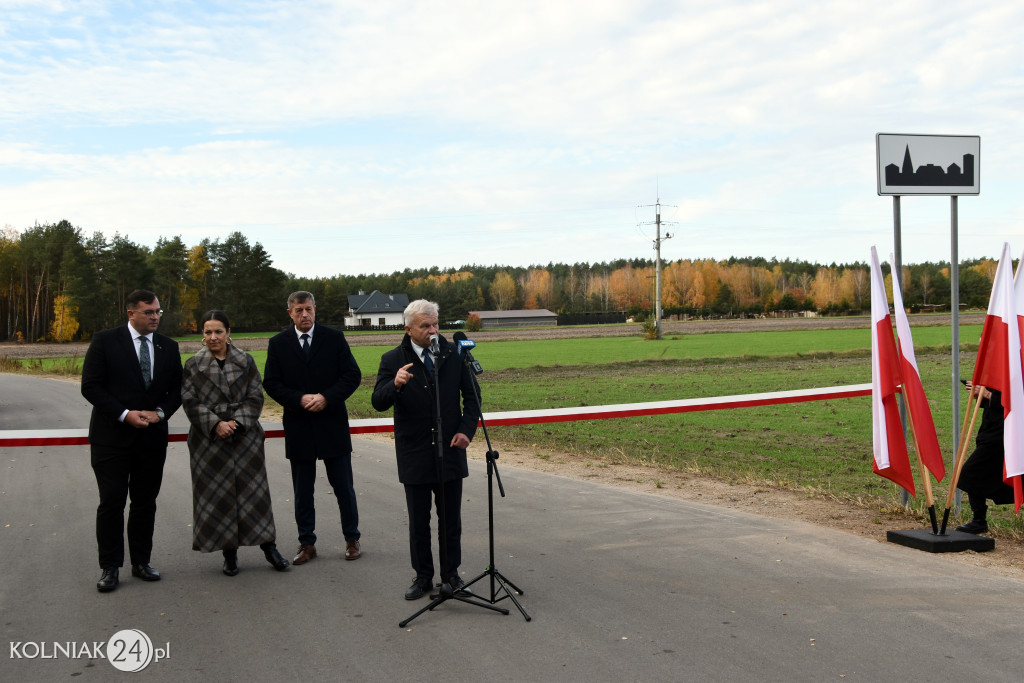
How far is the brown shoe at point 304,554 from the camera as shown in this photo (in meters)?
6.41

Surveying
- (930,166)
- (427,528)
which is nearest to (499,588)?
(427,528)

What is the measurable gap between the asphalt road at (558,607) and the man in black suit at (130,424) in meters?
0.32

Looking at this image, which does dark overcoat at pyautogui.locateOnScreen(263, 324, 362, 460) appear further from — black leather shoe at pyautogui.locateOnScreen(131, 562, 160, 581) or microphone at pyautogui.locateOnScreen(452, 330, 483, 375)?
microphone at pyautogui.locateOnScreen(452, 330, 483, 375)

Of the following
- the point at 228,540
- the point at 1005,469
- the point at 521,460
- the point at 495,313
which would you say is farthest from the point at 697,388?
the point at 495,313

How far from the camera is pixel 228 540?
602 centimetres

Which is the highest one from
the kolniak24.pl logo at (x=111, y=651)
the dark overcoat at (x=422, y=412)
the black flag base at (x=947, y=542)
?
the dark overcoat at (x=422, y=412)

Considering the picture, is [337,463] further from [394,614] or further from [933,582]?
[933,582]

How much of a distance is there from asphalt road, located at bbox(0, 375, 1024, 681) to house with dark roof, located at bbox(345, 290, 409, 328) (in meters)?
126

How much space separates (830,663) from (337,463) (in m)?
3.95

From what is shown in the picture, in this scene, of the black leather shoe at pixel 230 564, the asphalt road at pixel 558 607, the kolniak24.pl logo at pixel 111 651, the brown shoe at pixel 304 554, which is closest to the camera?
the asphalt road at pixel 558 607

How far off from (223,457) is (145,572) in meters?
1.02

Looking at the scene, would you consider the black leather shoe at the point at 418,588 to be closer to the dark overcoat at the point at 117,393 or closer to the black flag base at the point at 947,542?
the dark overcoat at the point at 117,393

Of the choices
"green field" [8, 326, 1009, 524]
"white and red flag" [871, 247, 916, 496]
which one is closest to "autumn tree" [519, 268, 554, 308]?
"green field" [8, 326, 1009, 524]

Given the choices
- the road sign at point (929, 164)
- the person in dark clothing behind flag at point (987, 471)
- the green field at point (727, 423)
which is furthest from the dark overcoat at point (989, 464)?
the road sign at point (929, 164)
